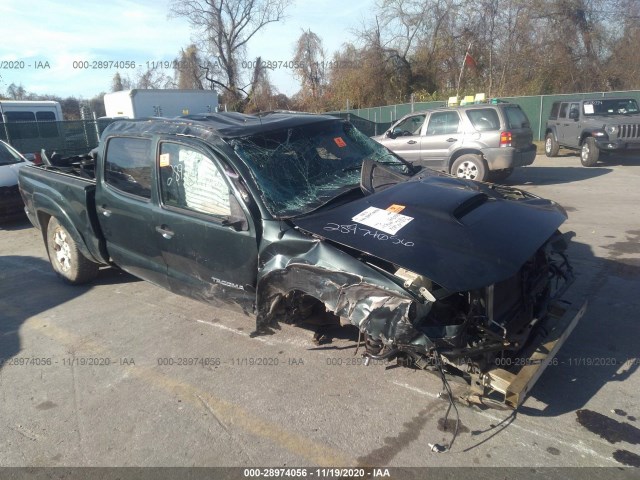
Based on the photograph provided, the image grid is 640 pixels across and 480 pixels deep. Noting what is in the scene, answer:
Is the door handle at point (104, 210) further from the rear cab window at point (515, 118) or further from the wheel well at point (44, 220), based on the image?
the rear cab window at point (515, 118)

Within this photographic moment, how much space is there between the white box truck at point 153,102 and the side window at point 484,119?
13109mm

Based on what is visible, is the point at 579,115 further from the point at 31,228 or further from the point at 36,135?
the point at 36,135

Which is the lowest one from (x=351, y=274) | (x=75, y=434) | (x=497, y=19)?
(x=75, y=434)

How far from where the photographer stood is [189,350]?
4.02m

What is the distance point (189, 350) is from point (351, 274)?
6.17ft

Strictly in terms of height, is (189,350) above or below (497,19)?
below

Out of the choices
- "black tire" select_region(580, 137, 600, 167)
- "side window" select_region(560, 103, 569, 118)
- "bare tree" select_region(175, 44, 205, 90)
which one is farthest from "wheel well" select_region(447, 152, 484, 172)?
"bare tree" select_region(175, 44, 205, 90)

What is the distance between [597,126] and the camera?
12727 millimetres

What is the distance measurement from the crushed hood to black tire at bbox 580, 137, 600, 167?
423 inches

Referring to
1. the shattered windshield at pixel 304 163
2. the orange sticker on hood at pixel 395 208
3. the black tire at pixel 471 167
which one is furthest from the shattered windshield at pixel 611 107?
the orange sticker on hood at pixel 395 208

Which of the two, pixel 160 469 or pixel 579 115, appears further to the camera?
pixel 579 115

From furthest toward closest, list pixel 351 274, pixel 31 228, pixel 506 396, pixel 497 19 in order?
1. pixel 497 19
2. pixel 31 228
3. pixel 351 274
4. pixel 506 396

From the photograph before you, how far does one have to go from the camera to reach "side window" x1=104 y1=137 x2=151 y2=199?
4.20 meters

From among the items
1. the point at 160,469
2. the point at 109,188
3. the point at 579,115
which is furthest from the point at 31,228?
the point at 579,115
